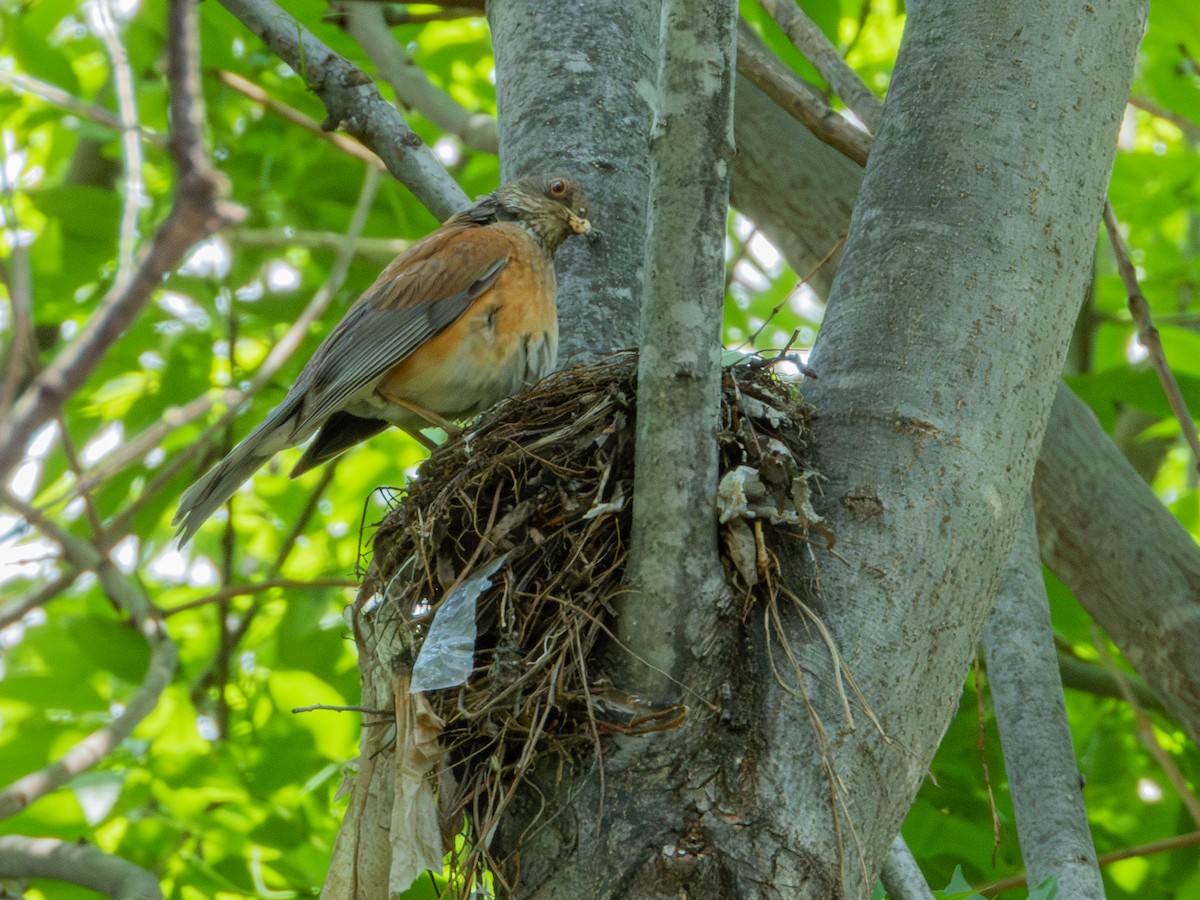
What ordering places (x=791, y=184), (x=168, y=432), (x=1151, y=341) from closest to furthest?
1. (x=168, y=432)
2. (x=1151, y=341)
3. (x=791, y=184)

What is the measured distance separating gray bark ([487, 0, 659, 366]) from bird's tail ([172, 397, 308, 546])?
37.8 inches

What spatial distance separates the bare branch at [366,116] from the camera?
380cm

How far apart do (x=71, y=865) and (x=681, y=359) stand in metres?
2.39

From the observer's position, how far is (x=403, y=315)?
428cm

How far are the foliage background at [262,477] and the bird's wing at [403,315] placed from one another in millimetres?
378

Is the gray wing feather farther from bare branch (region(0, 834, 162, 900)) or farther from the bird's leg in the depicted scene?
bare branch (region(0, 834, 162, 900))

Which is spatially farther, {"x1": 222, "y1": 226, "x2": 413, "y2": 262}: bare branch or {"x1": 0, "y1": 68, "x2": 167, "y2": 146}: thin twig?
{"x1": 222, "y1": 226, "x2": 413, "y2": 262}: bare branch

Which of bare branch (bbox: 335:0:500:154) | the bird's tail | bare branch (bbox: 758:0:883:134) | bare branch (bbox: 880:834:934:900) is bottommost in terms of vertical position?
bare branch (bbox: 880:834:934:900)

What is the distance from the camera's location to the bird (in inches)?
160

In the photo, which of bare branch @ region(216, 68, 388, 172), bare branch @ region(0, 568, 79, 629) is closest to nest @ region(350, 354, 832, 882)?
bare branch @ region(0, 568, 79, 629)

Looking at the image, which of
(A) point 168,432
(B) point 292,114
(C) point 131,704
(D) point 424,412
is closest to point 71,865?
(C) point 131,704

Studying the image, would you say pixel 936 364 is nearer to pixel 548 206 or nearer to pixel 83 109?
pixel 83 109

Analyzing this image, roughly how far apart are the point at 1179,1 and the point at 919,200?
2355 mm

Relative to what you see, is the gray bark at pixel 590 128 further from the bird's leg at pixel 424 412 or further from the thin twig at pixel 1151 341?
the thin twig at pixel 1151 341
